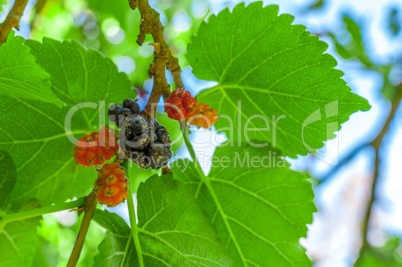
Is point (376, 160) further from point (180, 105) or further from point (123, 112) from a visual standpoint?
point (123, 112)

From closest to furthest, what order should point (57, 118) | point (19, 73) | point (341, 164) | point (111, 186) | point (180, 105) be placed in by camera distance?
1. point (19, 73)
2. point (111, 186)
3. point (180, 105)
4. point (57, 118)
5. point (341, 164)

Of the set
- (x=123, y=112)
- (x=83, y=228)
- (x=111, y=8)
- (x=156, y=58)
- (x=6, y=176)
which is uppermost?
(x=111, y=8)

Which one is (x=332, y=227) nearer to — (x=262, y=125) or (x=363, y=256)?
(x=363, y=256)

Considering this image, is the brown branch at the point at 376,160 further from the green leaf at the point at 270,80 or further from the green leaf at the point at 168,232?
the green leaf at the point at 168,232

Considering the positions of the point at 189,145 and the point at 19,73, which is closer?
the point at 19,73

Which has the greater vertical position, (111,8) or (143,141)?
(111,8)

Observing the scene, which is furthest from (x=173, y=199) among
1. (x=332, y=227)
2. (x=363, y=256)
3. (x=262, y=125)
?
(x=332, y=227)

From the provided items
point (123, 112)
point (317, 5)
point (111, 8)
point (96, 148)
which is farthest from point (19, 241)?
point (317, 5)
